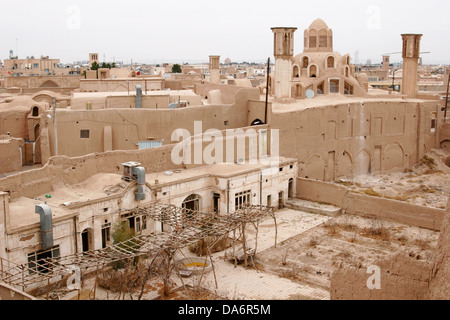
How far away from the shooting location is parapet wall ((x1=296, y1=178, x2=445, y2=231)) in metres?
21.4

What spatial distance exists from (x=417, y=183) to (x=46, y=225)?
2232cm

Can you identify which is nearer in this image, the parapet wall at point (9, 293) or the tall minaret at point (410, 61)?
the parapet wall at point (9, 293)

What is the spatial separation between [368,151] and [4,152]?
20.5 m

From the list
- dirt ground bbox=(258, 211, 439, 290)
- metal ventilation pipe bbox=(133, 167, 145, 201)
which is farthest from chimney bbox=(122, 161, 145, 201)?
dirt ground bbox=(258, 211, 439, 290)

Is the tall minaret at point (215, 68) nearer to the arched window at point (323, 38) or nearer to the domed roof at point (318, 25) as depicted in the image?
the domed roof at point (318, 25)

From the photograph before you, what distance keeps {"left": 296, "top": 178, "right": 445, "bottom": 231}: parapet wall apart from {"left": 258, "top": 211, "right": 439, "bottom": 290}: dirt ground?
37 cm

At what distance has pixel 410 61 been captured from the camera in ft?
124

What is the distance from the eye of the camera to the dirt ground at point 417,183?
26845 millimetres

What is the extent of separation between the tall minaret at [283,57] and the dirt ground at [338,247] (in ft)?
35.4

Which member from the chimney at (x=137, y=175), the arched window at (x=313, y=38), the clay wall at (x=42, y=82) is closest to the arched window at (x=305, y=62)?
the arched window at (x=313, y=38)

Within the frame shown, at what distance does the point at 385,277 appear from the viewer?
9906 millimetres

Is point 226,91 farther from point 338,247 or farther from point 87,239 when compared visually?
point 87,239
